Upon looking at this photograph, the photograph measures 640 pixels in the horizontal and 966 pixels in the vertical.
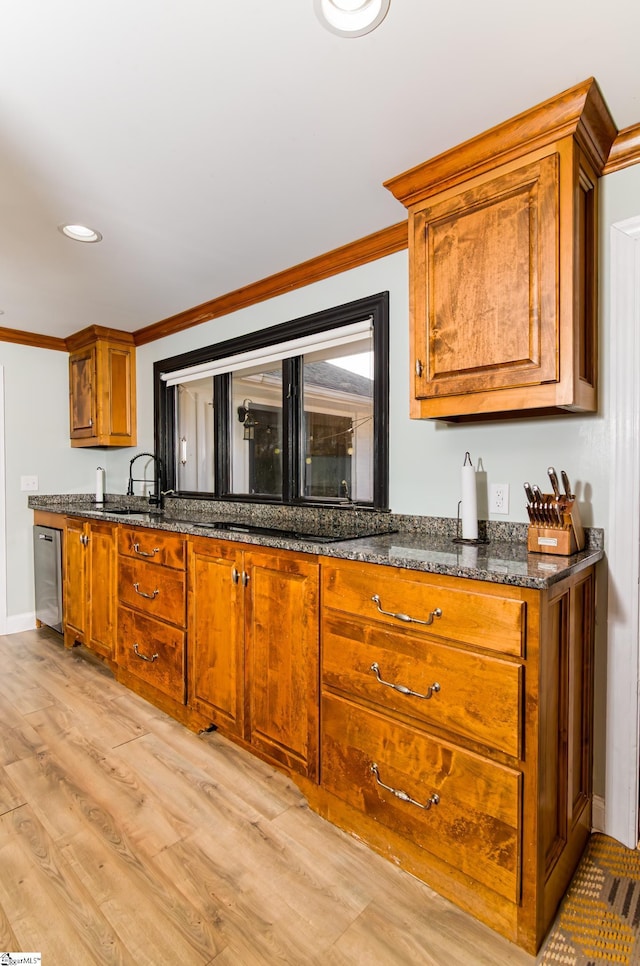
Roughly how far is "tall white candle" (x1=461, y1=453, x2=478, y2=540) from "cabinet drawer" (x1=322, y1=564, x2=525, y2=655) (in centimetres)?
49

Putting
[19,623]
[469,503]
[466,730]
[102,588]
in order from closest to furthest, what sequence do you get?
[466,730]
[469,503]
[102,588]
[19,623]

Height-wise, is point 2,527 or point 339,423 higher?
point 339,423

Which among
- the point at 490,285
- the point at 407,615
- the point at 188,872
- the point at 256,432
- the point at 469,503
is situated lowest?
the point at 188,872

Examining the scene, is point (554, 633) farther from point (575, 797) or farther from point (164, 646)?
point (164, 646)

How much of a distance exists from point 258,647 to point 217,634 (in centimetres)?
29

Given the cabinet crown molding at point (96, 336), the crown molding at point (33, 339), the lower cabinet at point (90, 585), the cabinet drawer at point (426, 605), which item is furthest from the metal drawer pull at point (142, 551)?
the crown molding at point (33, 339)

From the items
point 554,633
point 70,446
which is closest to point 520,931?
point 554,633

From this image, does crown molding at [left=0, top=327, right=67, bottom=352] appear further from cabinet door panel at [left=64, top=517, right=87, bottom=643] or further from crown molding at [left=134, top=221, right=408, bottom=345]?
cabinet door panel at [left=64, top=517, right=87, bottom=643]

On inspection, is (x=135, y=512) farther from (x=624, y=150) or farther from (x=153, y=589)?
(x=624, y=150)

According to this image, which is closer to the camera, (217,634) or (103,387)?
(217,634)

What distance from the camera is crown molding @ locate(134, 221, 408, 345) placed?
7.52 feet

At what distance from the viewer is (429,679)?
4.82 ft

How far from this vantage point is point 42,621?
3.88m

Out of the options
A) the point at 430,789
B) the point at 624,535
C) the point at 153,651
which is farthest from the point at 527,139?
Answer: the point at 153,651
